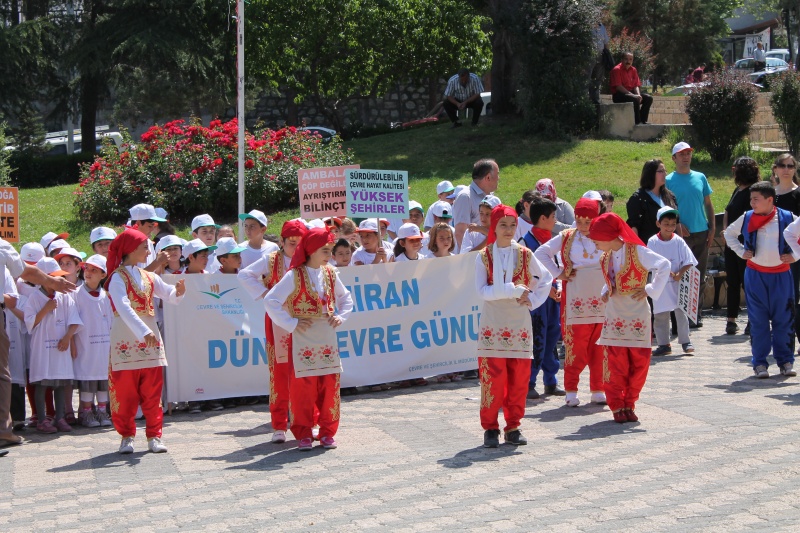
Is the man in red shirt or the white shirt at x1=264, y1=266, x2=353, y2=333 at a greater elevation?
the man in red shirt

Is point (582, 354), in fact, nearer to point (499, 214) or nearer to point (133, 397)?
point (499, 214)

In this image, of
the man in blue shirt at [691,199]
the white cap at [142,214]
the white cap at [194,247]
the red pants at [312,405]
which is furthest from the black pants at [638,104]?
the red pants at [312,405]

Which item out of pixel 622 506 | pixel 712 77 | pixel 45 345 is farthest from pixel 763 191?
pixel 712 77

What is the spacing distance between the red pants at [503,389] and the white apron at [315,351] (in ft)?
3.71

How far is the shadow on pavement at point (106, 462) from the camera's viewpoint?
790 cm

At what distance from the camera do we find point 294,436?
333 inches

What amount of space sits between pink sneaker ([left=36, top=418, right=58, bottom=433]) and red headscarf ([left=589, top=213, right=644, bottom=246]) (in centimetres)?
486

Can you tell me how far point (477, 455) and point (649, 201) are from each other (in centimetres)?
524

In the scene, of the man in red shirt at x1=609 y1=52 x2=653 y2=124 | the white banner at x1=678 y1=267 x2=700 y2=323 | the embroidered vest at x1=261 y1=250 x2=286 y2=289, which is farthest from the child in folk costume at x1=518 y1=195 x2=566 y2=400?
the man in red shirt at x1=609 y1=52 x2=653 y2=124

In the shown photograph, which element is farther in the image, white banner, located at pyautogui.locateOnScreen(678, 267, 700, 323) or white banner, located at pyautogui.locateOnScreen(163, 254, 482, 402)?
white banner, located at pyautogui.locateOnScreen(678, 267, 700, 323)

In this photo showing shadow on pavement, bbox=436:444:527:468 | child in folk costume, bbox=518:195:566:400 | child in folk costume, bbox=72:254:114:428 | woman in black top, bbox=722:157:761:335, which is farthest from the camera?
woman in black top, bbox=722:157:761:335

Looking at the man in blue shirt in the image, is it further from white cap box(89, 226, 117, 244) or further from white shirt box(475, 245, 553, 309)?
white cap box(89, 226, 117, 244)

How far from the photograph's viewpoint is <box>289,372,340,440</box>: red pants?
27.0 feet

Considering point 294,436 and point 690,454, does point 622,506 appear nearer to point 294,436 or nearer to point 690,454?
point 690,454
